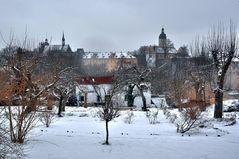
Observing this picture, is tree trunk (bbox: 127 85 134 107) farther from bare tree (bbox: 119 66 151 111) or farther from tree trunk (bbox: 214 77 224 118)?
tree trunk (bbox: 214 77 224 118)

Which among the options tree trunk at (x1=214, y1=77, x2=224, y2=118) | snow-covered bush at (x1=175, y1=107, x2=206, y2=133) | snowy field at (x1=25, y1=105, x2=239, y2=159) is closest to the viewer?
snowy field at (x1=25, y1=105, x2=239, y2=159)

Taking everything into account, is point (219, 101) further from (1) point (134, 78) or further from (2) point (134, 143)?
(1) point (134, 78)

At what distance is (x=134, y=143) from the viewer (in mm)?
15789

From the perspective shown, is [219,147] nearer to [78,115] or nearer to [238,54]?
[238,54]

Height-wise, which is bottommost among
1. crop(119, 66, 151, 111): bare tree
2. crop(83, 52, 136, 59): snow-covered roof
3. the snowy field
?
the snowy field

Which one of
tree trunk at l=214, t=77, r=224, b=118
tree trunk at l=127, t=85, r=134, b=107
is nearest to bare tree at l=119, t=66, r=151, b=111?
tree trunk at l=127, t=85, r=134, b=107

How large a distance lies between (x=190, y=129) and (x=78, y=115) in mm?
13437

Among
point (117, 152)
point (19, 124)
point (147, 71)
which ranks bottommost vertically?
point (117, 152)

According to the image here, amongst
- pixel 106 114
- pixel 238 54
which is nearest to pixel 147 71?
pixel 238 54

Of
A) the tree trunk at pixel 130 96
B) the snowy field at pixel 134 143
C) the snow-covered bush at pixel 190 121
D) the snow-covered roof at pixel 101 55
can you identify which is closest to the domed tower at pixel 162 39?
the snow-covered roof at pixel 101 55

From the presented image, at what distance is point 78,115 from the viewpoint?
101ft

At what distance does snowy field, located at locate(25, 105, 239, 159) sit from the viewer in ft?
43.6

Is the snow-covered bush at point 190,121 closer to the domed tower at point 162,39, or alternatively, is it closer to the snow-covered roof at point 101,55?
the snow-covered roof at point 101,55

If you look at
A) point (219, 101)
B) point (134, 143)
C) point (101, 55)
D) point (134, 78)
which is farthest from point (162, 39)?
point (134, 143)
